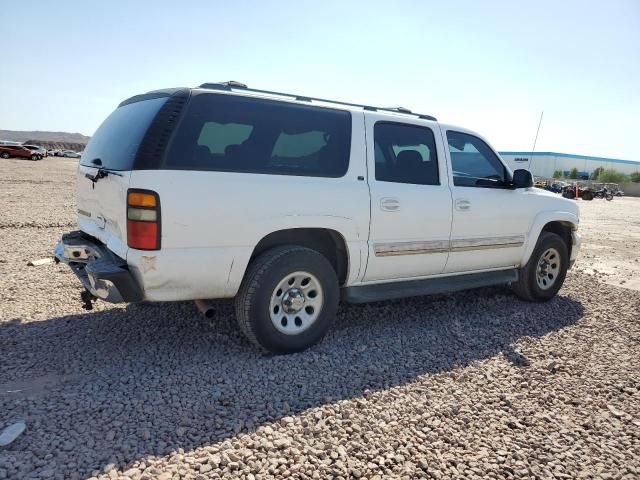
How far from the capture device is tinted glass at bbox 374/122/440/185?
4.37 m

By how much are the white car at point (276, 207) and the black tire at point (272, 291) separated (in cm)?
1

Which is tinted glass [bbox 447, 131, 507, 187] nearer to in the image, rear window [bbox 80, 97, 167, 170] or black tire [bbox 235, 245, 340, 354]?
black tire [bbox 235, 245, 340, 354]

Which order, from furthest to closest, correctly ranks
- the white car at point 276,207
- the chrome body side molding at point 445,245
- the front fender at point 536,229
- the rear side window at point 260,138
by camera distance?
the front fender at point 536,229, the chrome body side molding at point 445,245, the rear side window at point 260,138, the white car at point 276,207

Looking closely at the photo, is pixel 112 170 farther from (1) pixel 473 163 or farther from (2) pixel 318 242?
(1) pixel 473 163

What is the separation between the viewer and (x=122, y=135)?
12.3 ft

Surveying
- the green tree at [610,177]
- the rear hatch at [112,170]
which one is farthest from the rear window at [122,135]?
the green tree at [610,177]

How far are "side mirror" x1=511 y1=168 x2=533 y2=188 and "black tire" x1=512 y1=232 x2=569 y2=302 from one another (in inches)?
35.5

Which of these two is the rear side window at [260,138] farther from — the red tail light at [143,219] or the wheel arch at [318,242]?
the wheel arch at [318,242]

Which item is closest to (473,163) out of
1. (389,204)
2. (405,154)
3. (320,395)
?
(405,154)

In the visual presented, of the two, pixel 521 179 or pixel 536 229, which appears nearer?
pixel 521 179

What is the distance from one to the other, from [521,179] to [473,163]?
58 cm

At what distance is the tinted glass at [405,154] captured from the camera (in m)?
4.37

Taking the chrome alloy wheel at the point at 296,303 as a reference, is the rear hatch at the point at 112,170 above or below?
above

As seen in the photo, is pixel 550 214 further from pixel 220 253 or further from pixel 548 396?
pixel 220 253
